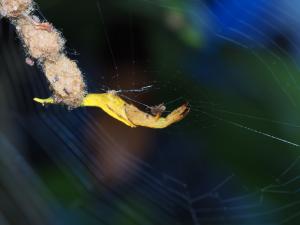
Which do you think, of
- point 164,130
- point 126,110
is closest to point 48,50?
point 126,110

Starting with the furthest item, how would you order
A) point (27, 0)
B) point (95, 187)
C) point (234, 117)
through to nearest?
1. point (95, 187)
2. point (234, 117)
3. point (27, 0)

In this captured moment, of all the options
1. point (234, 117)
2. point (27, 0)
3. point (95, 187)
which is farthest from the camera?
point (95, 187)

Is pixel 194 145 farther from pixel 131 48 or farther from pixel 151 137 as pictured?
pixel 131 48

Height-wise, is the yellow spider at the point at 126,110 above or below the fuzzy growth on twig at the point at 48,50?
below

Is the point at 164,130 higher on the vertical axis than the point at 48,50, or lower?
lower

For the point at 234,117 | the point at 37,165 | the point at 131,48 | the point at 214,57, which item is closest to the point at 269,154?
the point at 234,117

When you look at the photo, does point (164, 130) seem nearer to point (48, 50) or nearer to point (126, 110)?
point (126, 110)
